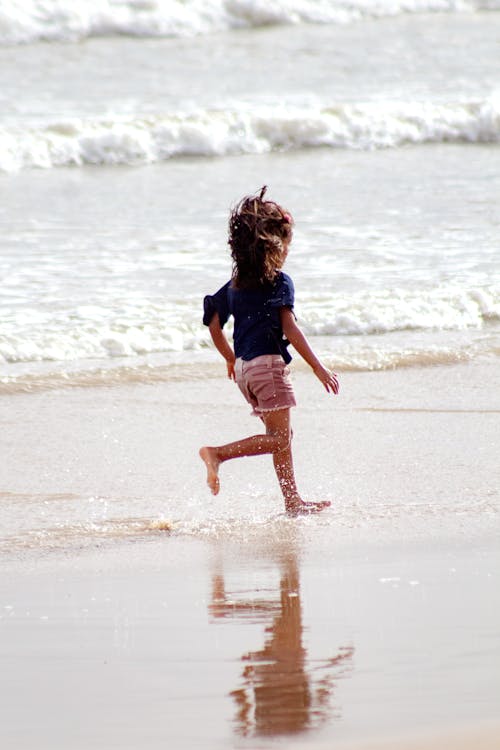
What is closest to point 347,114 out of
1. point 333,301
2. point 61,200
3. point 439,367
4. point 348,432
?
point 61,200

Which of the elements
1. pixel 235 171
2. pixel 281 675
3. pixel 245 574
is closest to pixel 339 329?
pixel 245 574

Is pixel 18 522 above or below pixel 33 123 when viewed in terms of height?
below

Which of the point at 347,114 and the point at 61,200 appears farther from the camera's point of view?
the point at 347,114

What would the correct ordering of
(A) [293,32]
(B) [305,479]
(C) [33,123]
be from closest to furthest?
(B) [305,479] < (C) [33,123] < (A) [293,32]

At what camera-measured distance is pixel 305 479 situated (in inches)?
225

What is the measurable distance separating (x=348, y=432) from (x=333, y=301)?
8.61 ft

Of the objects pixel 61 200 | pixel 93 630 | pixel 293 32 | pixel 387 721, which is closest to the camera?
pixel 387 721

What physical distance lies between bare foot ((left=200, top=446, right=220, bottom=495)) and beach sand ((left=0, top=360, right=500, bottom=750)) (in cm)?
14

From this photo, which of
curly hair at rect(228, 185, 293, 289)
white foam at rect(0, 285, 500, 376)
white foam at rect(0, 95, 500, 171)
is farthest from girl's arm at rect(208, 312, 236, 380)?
white foam at rect(0, 95, 500, 171)

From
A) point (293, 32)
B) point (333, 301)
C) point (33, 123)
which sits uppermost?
point (293, 32)

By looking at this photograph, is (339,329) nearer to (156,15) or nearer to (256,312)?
(256,312)

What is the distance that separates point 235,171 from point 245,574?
10.8 m

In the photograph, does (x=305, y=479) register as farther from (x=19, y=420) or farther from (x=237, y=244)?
(x=19, y=420)

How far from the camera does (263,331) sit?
5160mm
